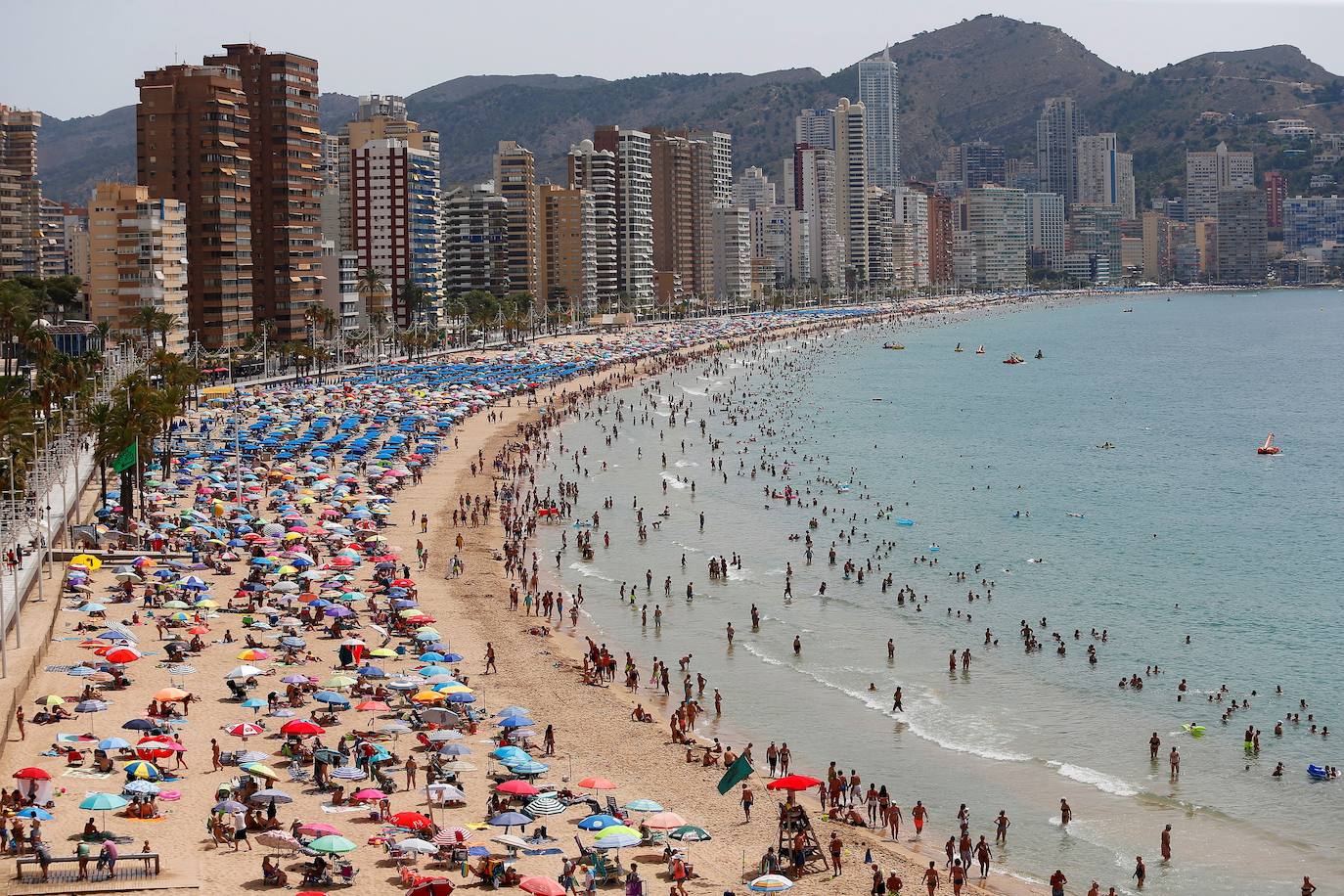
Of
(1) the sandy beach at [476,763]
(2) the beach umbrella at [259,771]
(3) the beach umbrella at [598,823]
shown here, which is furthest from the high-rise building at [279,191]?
(3) the beach umbrella at [598,823]

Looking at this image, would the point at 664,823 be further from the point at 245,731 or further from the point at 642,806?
the point at 245,731

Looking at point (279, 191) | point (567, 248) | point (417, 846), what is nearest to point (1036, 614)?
point (417, 846)

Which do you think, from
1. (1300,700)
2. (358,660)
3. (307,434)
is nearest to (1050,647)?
(1300,700)

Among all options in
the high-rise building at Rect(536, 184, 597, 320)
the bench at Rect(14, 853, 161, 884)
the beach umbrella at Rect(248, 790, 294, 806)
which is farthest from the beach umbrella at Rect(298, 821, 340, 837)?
the high-rise building at Rect(536, 184, 597, 320)

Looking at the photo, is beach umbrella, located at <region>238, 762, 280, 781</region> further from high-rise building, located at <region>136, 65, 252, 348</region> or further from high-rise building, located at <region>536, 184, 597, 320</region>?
high-rise building, located at <region>536, 184, 597, 320</region>

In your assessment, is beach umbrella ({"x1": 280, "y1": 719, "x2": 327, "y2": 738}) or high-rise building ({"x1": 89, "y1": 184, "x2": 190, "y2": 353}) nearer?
beach umbrella ({"x1": 280, "y1": 719, "x2": 327, "y2": 738})

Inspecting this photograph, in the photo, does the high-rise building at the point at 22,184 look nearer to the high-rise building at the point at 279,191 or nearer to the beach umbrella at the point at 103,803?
the high-rise building at the point at 279,191
